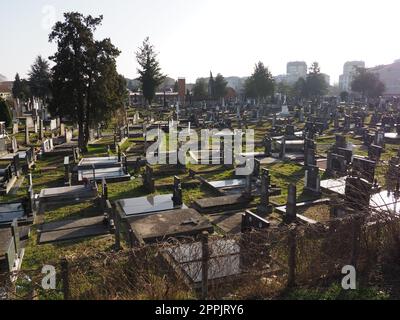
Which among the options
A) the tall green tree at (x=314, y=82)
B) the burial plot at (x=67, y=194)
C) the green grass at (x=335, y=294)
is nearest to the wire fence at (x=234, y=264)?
the green grass at (x=335, y=294)

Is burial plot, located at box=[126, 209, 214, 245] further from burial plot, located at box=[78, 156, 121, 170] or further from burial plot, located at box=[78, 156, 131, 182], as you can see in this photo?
burial plot, located at box=[78, 156, 121, 170]

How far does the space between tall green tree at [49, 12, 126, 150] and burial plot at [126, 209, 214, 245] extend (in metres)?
14.9

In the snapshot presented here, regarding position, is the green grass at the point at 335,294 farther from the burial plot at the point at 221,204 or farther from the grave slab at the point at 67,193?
the grave slab at the point at 67,193

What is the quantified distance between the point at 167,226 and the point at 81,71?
16719 millimetres

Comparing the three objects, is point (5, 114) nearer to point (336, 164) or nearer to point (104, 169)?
point (104, 169)

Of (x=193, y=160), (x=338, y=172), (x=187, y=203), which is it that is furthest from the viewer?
(x=193, y=160)

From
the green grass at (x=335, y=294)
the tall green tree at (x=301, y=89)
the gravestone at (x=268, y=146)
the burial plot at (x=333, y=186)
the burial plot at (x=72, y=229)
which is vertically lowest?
the burial plot at (x=72, y=229)

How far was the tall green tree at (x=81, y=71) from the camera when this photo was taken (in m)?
23.3

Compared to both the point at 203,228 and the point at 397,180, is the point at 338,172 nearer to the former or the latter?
the point at 397,180

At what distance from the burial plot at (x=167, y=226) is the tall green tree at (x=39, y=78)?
188 ft

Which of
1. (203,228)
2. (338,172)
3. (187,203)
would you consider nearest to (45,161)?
(187,203)

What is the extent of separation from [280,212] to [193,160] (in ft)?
30.8

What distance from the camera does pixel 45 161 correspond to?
851 inches

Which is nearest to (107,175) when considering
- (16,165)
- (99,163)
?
(99,163)
